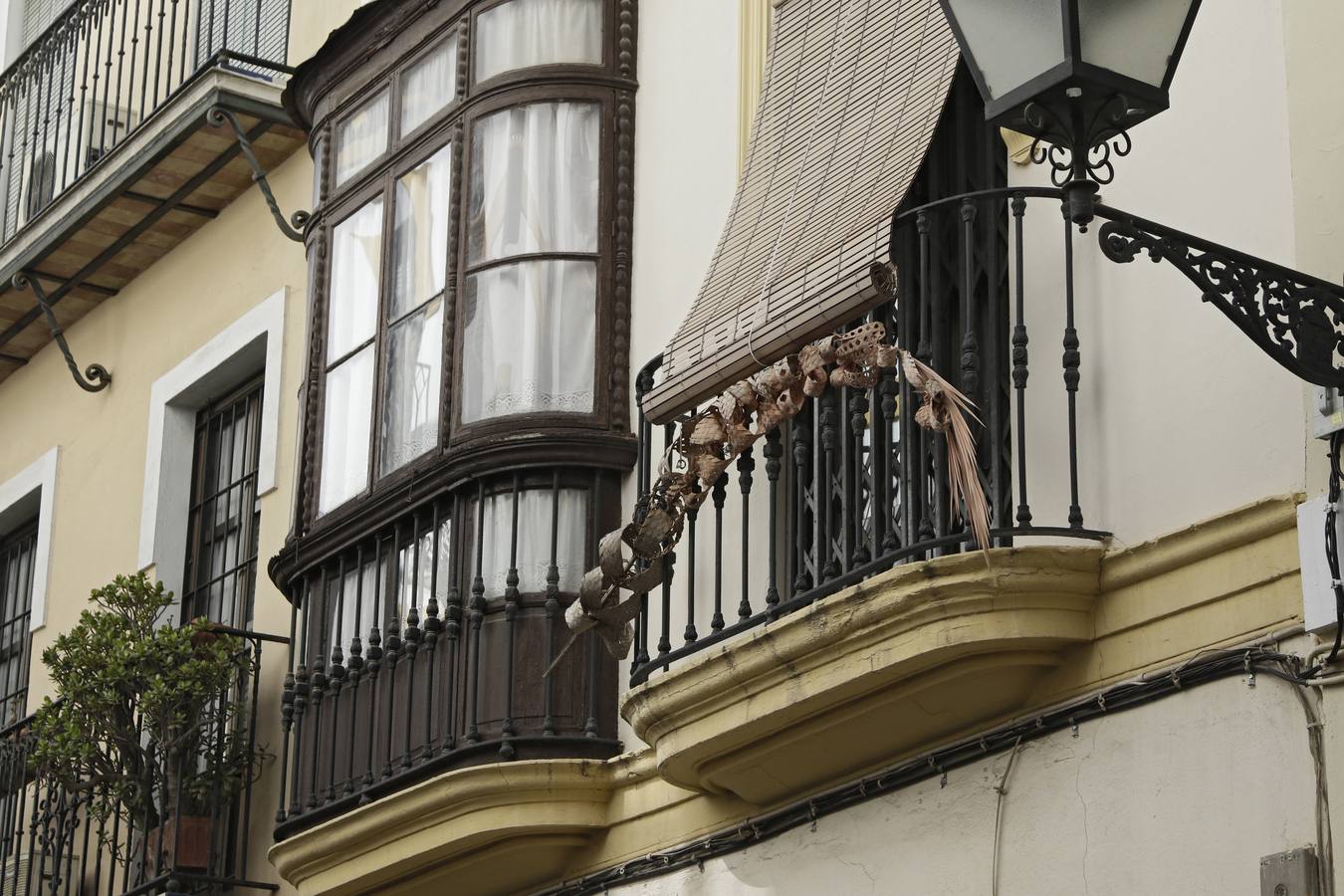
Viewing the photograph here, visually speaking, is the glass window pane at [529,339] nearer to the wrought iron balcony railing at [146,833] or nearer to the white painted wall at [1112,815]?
the wrought iron balcony railing at [146,833]

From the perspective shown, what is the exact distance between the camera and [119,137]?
48.2 feet

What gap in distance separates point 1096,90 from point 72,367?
918cm

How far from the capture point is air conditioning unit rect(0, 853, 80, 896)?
1237 centimetres

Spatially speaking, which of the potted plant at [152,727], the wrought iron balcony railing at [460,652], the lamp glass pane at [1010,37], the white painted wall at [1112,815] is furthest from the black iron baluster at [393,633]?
the lamp glass pane at [1010,37]

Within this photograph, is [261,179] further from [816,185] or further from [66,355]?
[816,185]

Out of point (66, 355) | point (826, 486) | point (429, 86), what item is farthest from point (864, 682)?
point (66, 355)

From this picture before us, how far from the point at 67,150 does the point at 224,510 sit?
2.68 metres

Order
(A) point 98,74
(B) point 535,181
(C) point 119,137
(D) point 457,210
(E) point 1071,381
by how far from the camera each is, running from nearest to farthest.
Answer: (E) point 1071,381, (B) point 535,181, (D) point 457,210, (A) point 98,74, (C) point 119,137

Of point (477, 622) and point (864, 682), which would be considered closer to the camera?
point (864, 682)

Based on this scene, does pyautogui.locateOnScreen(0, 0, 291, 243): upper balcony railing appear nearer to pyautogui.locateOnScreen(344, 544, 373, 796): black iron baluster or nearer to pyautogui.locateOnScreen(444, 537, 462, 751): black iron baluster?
pyautogui.locateOnScreen(344, 544, 373, 796): black iron baluster

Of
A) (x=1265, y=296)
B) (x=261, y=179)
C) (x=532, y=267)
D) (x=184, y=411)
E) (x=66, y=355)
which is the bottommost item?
(x=1265, y=296)

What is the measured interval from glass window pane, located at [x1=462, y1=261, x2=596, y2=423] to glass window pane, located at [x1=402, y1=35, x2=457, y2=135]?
0.95m

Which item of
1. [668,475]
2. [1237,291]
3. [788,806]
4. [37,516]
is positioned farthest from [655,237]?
[37,516]

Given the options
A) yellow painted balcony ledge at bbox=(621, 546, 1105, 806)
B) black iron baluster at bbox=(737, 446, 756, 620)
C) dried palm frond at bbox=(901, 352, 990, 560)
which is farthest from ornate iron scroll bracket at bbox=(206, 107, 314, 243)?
dried palm frond at bbox=(901, 352, 990, 560)
